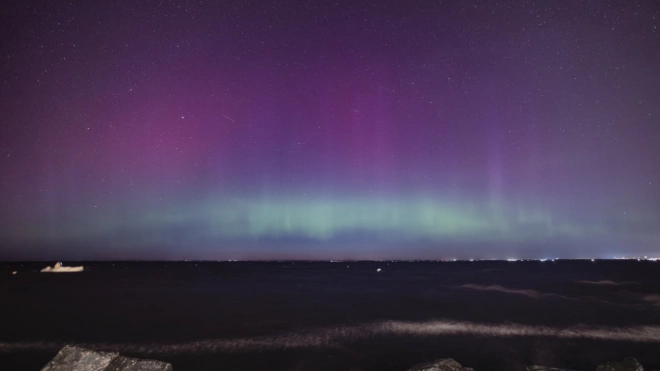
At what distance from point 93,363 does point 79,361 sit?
363 mm

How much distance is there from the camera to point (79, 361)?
9.91 metres

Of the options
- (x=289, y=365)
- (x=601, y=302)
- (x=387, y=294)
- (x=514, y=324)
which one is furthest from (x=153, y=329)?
(x=601, y=302)

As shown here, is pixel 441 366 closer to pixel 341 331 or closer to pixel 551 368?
pixel 551 368

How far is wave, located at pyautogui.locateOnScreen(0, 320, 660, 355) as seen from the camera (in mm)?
17562

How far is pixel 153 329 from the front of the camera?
21891 millimetres

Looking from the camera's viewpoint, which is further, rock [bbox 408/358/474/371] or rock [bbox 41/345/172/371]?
rock [bbox 408/358/474/371]

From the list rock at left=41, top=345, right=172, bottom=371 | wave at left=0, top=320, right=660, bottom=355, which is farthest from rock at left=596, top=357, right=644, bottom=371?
rock at left=41, top=345, right=172, bottom=371

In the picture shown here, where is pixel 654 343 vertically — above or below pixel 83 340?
below

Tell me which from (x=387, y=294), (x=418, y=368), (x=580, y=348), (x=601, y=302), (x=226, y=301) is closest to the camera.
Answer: (x=418, y=368)

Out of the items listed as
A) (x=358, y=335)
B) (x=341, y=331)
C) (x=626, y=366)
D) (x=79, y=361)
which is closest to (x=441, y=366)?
(x=626, y=366)

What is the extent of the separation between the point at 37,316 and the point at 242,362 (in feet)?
68.8

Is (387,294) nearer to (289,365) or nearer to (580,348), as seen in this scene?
(580,348)

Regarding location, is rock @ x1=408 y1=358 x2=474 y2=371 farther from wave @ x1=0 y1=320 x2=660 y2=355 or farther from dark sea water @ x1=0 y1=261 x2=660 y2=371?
wave @ x1=0 y1=320 x2=660 y2=355

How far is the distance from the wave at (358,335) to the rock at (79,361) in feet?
23.8
